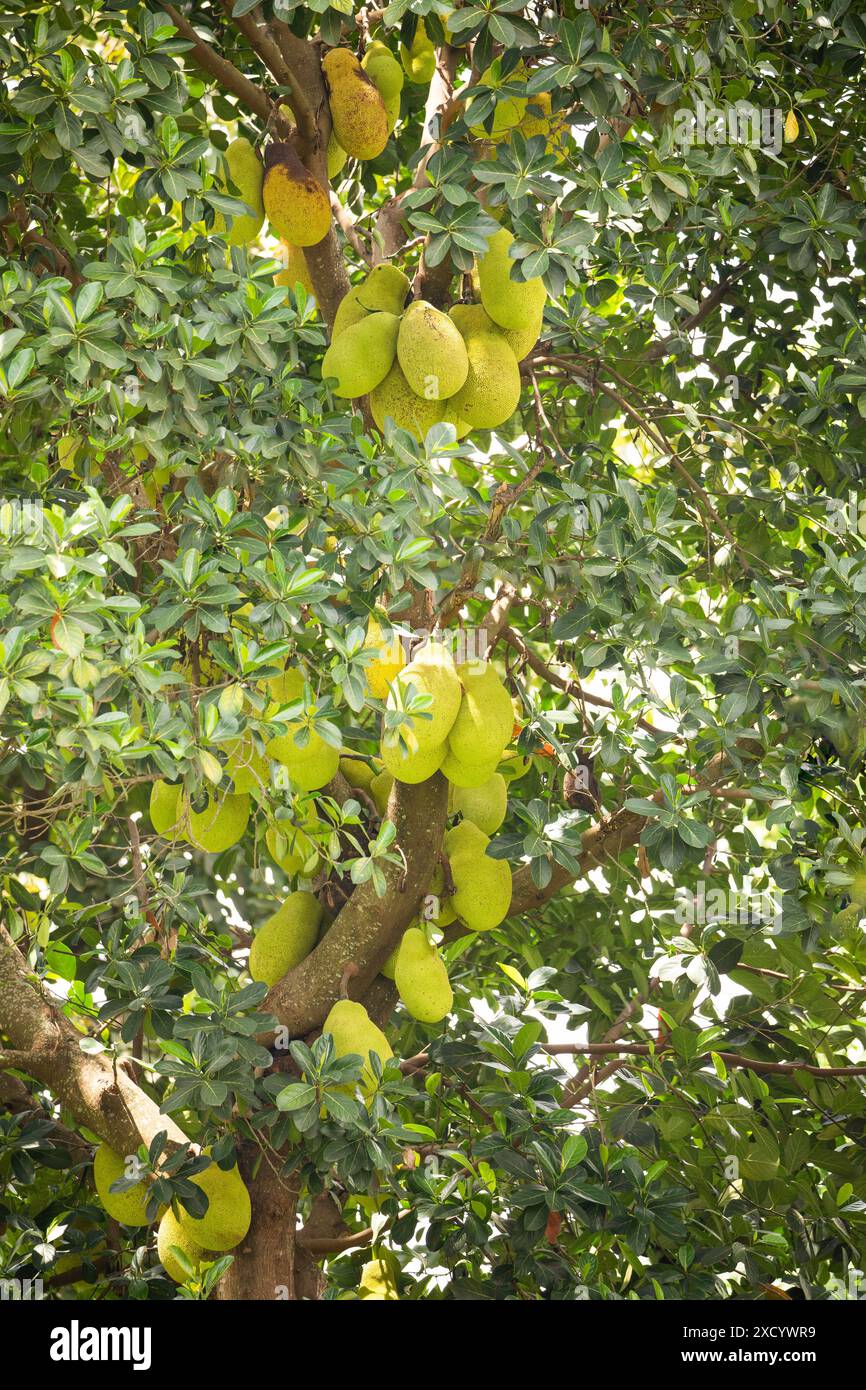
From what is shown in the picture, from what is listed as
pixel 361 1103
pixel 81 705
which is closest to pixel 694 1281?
pixel 361 1103

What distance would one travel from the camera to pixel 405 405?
2463mm

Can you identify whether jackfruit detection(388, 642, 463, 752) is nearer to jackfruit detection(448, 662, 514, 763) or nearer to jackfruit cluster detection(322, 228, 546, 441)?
jackfruit detection(448, 662, 514, 763)

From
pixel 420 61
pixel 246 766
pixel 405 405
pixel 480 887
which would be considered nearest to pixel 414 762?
pixel 246 766

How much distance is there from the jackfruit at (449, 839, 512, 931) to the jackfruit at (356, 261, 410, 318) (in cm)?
100

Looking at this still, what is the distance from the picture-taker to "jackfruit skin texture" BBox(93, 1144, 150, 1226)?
101 inches

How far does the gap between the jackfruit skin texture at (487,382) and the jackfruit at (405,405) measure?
0.04 metres

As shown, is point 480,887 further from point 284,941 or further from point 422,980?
point 284,941

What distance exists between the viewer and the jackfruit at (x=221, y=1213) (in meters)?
2.52

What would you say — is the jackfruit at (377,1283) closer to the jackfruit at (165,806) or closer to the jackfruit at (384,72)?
the jackfruit at (165,806)

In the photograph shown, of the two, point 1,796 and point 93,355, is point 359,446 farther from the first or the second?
point 1,796

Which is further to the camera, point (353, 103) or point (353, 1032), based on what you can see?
point (353, 103)

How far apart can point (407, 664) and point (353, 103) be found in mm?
1113

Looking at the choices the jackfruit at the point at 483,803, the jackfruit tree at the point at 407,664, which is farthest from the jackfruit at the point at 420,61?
the jackfruit at the point at 483,803
